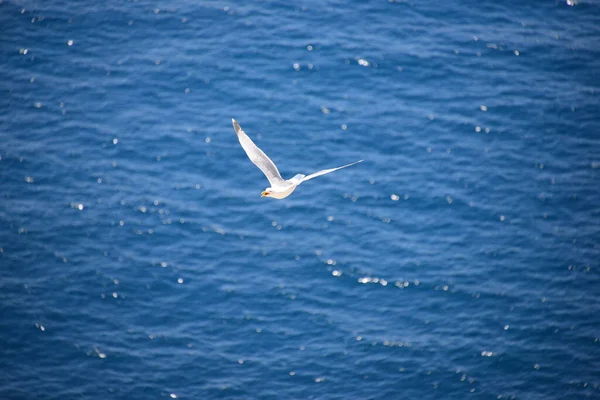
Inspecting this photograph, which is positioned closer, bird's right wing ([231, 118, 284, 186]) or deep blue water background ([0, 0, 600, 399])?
bird's right wing ([231, 118, 284, 186])

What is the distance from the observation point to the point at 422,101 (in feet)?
234

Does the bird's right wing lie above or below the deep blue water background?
above

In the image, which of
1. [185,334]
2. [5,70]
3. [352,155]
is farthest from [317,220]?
[5,70]

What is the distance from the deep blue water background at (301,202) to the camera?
55.0 meters

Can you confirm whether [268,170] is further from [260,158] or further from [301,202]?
[301,202]

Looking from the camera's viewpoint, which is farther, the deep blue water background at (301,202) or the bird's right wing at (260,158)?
the deep blue water background at (301,202)

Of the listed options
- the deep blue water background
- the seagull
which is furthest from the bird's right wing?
the deep blue water background

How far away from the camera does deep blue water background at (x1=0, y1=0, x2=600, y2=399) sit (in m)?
55.0

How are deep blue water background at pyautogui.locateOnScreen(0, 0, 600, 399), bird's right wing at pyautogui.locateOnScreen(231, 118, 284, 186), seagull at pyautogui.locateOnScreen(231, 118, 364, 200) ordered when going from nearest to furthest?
1. seagull at pyautogui.locateOnScreen(231, 118, 364, 200)
2. bird's right wing at pyautogui.locateOnScreen(231, 118, 284, 186)
3. deep blue water background at pyautogui.locateOnScreen(0, 0, 600, 399)

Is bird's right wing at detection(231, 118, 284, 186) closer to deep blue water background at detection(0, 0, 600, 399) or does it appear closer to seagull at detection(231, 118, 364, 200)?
seagull at detection(231, 118, 364, 200)

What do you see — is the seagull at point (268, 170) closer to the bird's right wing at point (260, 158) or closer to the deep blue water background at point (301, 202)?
the bird's right wing at point (260, 158)

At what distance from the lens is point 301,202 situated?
64.6 m

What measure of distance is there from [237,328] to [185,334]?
Result: 356cm

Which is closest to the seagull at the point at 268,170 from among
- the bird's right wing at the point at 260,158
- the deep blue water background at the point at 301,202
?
the bird's right wing at the point at 260,158
